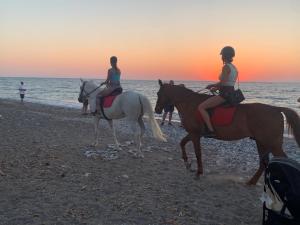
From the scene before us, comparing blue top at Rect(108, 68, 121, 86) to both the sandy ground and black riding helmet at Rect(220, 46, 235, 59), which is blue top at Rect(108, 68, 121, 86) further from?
black riding helmet at Rect(220, 46, 235, 59)

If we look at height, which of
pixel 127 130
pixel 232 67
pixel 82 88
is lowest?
pixel 127 130

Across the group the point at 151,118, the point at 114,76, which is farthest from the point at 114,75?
the point at 151,118

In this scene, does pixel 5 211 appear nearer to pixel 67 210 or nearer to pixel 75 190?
pixel 67 210

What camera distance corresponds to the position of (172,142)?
1446 cm

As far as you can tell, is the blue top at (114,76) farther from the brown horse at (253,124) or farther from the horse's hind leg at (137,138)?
the brown horse at (253,124)

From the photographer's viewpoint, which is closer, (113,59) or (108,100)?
(113,59)

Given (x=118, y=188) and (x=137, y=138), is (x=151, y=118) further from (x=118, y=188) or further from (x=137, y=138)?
(x=118, y=188)

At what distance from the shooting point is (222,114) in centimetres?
829

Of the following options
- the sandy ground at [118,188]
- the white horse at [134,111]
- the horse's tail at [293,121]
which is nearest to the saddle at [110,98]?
the white horse at [134,111]

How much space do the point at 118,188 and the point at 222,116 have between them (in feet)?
9.12

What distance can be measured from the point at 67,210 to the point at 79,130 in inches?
432

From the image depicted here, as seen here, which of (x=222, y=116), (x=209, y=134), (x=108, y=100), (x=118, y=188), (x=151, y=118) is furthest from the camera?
(x=108, y=100)

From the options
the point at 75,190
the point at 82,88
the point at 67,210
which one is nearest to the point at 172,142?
the point at 82,88

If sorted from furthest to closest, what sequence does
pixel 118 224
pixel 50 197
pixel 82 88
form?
pixel 82 88
pixel 50 197
pixel 118 224
